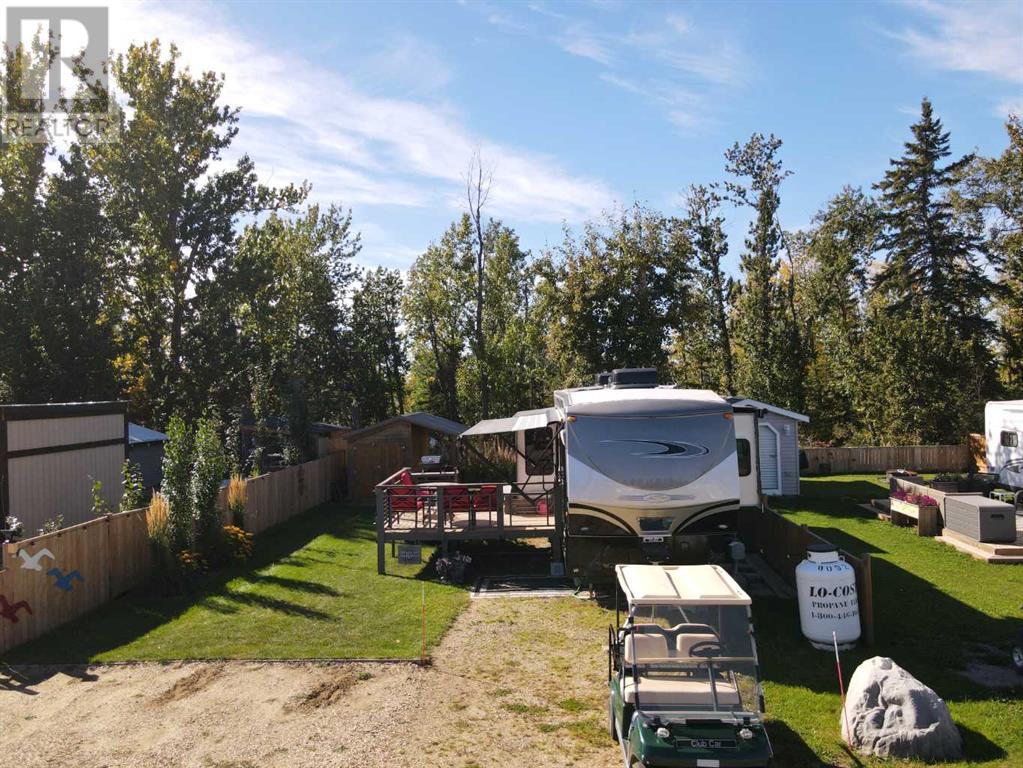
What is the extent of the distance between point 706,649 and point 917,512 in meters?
15.3

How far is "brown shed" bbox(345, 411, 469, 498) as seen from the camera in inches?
1117

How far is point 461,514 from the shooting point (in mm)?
18219

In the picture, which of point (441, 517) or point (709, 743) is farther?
point (441, 517)

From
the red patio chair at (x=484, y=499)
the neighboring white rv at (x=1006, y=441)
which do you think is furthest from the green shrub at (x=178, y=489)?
the neighboring white rv at (x=1006, y=441)

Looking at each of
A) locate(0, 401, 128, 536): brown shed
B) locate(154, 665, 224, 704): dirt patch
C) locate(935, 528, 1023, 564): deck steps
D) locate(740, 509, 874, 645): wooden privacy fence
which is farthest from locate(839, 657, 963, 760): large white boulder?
locate(0, 401, 128, 536): brown shed

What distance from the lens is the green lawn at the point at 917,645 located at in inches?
327

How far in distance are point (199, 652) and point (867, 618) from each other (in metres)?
9.87

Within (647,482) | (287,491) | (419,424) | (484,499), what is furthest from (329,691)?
(419,424)

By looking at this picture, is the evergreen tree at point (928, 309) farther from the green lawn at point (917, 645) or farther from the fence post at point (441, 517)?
the fence post at point (441, 517)

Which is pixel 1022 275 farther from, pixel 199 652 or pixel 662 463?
pixel 199 652

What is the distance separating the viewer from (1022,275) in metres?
38.0

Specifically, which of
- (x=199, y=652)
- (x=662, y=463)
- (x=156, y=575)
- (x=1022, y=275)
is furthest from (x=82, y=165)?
(x=1022, y=275)

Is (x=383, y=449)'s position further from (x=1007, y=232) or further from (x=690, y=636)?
(x=1007, y=232)

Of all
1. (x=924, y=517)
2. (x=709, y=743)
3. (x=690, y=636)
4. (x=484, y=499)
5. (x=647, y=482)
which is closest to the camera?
(x=709, y=743)
